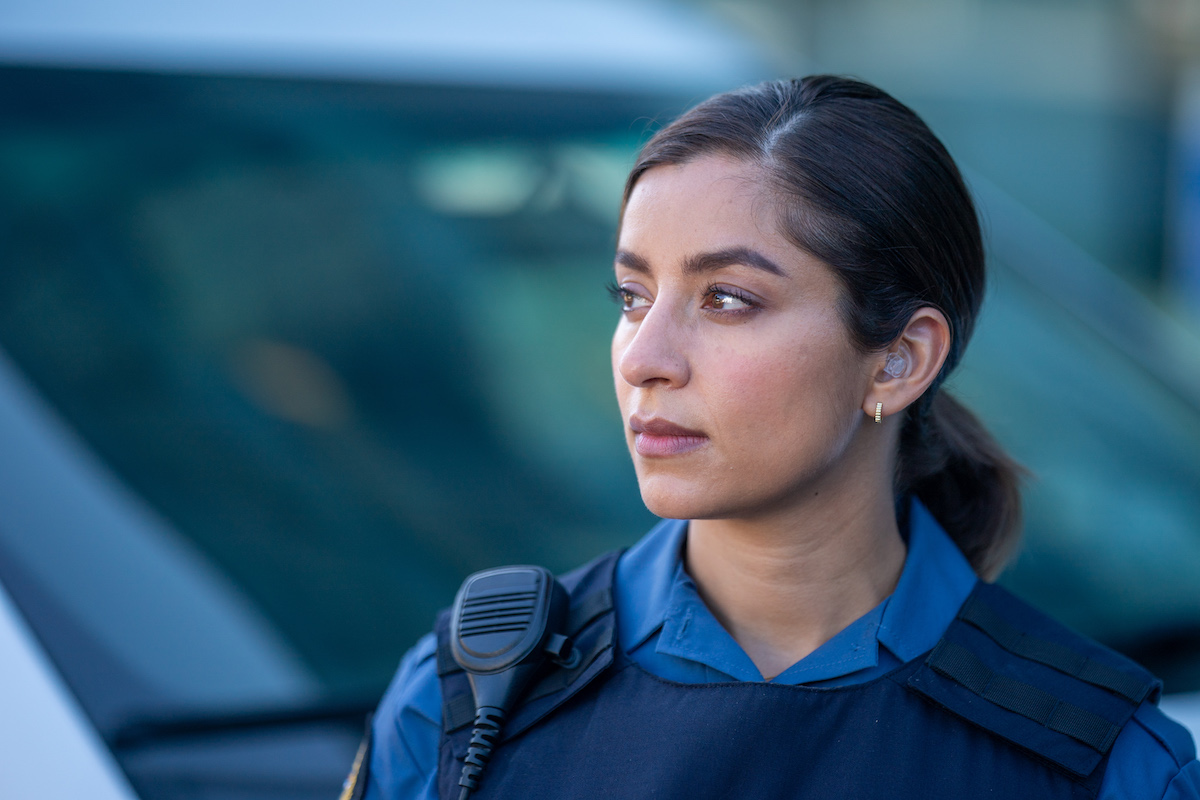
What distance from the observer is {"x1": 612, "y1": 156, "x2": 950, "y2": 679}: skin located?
4.89 ft

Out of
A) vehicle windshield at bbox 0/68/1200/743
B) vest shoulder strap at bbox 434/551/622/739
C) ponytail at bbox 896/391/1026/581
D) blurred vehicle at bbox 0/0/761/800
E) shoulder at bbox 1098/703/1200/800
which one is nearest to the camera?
shoulder at bbox 1098/703/1200/800

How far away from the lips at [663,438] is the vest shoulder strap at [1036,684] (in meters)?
0.44

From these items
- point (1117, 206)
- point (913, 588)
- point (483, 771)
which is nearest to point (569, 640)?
point (483, 771)

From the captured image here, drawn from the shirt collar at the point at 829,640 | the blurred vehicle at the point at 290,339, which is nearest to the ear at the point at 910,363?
the shirt collar at the point at 829,640

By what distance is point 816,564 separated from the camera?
164 cm

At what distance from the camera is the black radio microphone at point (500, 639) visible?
1520 millimetres

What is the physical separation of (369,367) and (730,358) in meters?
1.49

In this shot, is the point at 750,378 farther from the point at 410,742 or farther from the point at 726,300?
the point at 410,742

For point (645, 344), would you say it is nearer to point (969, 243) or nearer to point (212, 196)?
point (969, 243)

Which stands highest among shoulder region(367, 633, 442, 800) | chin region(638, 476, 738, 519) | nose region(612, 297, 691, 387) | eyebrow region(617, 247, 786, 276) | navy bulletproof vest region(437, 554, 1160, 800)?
eyebrow region(617, 247, 786, 276)

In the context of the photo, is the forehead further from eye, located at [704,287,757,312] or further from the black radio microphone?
the black radio microphone

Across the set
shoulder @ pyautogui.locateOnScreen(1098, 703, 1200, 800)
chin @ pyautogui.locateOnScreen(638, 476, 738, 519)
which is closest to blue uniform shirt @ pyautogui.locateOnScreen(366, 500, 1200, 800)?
shoulder @ pyautogui.locateOnScreen(1098, 703, 1200, 800)

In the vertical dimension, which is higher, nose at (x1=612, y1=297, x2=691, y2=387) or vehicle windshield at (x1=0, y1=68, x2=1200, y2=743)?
nose at (x1=612, y1=297, x2=691, y2=387)

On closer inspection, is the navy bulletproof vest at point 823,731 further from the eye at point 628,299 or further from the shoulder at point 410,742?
the eye at point 628,299
